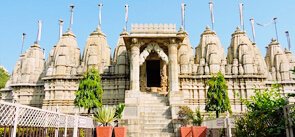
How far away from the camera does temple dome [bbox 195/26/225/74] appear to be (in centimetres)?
2403

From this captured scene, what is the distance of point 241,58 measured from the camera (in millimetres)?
25438

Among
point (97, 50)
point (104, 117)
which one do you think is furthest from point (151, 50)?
point (97, 50)

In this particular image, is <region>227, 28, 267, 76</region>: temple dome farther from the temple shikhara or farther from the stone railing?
the stone railing

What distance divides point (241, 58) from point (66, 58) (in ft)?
55.7

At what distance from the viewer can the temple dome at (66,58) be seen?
2458cm

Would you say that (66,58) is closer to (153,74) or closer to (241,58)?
(153,74)

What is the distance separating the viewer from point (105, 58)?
2906 cm

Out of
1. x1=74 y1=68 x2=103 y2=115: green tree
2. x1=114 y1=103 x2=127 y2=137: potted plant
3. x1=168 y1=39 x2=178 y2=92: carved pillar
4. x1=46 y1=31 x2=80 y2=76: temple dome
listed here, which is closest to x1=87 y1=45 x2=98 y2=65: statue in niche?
x1=46 y1=31 x2=80 y2=76: temple dome

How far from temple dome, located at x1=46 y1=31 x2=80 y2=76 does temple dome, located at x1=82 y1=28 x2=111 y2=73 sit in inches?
43.5

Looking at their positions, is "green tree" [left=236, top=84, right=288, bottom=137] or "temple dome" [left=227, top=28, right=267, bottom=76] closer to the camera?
"green tree" [left=236, top=84, right=288, bottom=137]

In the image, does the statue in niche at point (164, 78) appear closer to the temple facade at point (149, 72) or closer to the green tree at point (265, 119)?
the temple facade at point (149, 72)

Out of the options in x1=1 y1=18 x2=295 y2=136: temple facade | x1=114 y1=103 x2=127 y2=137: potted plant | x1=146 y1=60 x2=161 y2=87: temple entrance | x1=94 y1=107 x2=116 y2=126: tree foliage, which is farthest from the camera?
x1=146 y1=60 x2=161 y2=87: temple entrance

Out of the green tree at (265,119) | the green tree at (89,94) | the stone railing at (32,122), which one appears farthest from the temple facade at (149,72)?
the green tree at (265,119)

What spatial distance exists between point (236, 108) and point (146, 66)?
878 centimetres
